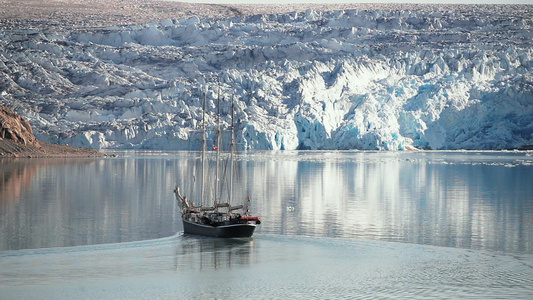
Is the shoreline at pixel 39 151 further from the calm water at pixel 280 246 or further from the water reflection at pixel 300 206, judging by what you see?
the calm water at pixel 280 246

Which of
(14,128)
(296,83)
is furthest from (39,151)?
(296,83)

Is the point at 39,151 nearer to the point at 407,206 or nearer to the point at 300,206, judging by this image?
the point at 300,206

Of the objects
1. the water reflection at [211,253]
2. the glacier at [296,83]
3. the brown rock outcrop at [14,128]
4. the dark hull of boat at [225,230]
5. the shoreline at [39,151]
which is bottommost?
the water reflection at [211,253]

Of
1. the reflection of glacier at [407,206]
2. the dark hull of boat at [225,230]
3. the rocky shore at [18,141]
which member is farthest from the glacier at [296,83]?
the dark hull of boat at [225,230]

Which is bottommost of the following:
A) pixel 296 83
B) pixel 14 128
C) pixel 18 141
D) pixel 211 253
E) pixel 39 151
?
pixel 211 253

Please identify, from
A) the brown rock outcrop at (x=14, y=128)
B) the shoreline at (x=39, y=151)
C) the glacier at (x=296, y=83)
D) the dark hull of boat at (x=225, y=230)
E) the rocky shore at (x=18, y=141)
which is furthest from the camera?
the glacier at (x=296, y=83)
